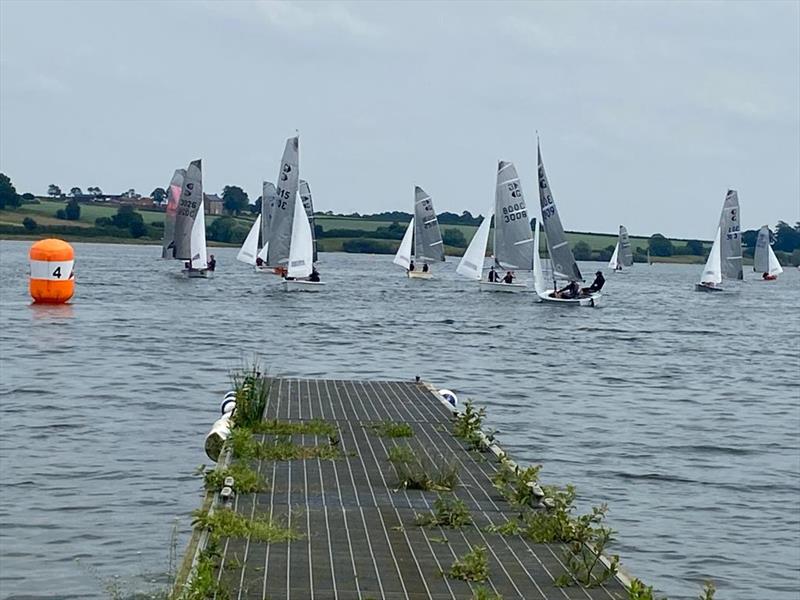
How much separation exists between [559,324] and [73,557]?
43.8m

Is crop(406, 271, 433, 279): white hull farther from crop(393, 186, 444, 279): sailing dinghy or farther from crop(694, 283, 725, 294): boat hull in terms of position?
crop(694, 283, 725, 294): boat hull

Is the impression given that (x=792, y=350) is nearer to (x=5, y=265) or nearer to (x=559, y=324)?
(x=559, y=324)

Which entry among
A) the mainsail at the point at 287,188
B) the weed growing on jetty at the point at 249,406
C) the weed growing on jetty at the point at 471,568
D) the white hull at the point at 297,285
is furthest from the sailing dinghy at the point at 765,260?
the weed growing on jetty at the point at 471,568

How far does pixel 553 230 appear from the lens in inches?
2534

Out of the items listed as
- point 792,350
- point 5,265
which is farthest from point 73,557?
point 5,265

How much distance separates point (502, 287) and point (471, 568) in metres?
62.0

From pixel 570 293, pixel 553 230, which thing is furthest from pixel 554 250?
pixel 570 293

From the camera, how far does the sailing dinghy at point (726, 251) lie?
90062 millimetres

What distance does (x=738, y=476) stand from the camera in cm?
2212

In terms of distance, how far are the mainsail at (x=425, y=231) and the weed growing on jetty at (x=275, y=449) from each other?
72.5m

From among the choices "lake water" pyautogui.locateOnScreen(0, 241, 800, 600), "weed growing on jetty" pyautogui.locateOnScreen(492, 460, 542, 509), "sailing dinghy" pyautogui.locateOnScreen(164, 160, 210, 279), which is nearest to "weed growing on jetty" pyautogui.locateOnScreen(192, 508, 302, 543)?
"lake water" pyautogui.locateOnScreen(0, 241, 800, 600)

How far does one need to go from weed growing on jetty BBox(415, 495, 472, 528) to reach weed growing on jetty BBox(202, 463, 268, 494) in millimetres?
1910

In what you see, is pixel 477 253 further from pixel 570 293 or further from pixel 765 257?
pixel 765 257

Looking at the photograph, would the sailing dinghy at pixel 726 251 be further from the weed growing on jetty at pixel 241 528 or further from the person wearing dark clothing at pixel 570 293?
the weed growing on jetty at pixel 241 528
